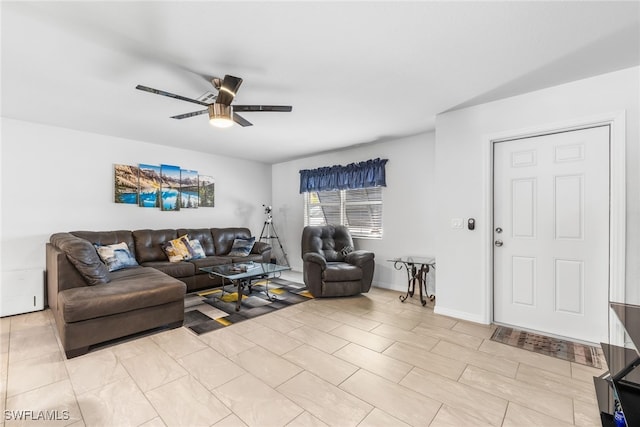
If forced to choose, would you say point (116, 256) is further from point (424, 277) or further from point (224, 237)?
point (424, 277)

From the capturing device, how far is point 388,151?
4.56 m

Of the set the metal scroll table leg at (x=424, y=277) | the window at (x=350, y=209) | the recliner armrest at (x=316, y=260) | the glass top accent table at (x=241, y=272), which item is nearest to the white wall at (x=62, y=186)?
the glass top accent table at (x=241, y=272)

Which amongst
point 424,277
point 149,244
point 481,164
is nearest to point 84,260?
point 149,244

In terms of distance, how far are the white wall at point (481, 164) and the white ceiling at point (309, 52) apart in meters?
0.16

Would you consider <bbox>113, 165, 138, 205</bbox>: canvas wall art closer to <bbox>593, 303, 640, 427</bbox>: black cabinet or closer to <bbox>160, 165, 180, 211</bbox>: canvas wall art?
<bbox>160, 165, 180, 211</bbox>: canvas wall art

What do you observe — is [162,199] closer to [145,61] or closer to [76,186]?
[76,186]

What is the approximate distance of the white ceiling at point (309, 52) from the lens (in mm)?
1670

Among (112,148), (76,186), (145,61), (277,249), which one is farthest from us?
(277,249)

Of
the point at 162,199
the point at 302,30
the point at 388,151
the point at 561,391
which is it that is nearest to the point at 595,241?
the point at 561,391

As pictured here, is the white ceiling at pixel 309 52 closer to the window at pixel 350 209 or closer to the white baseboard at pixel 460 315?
the window at pixel 350 209

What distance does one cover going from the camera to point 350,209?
515 centimetres

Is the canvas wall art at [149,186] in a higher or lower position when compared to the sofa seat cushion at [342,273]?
higher

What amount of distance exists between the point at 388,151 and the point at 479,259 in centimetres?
223

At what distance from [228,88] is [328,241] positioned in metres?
2.99
